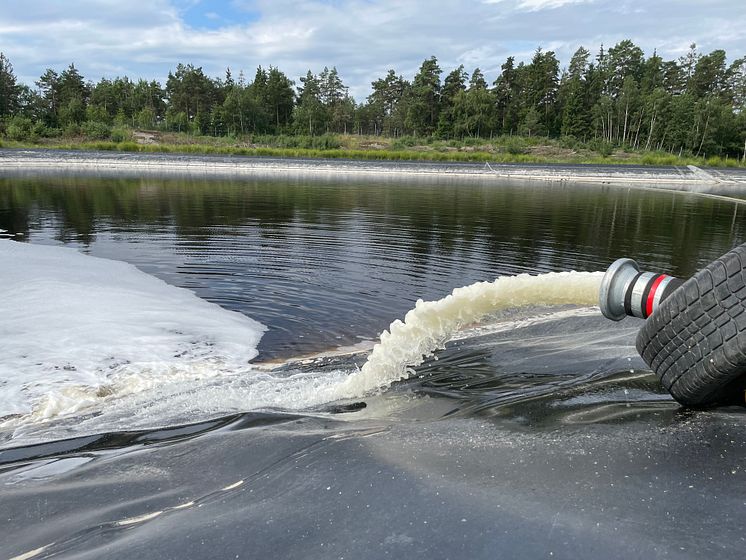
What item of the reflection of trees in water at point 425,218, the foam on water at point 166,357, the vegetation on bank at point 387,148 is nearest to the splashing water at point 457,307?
the foam on water at point 166,357

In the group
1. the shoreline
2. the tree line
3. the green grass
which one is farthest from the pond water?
the tree line

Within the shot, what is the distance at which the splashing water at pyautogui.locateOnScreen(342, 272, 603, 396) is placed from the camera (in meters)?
5.69

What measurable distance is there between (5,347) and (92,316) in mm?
1493

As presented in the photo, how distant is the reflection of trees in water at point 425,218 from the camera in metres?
15.4

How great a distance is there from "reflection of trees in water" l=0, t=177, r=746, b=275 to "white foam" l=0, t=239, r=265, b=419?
573 centimetres

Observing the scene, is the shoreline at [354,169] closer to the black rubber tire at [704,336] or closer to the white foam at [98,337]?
the white foam at [98,337]

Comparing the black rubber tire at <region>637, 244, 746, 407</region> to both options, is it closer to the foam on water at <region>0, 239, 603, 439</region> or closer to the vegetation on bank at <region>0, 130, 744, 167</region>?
the foam on water at <region>0, 239, 603, 439</region>

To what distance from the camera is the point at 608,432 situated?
329 centimetres

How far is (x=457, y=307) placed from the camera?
5.93 meters

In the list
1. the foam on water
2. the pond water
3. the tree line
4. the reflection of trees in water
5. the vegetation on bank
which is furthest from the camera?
the tree line

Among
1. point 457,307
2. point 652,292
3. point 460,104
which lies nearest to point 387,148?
point 460,104

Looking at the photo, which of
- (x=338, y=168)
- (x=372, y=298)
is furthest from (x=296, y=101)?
(x=372, y=298)

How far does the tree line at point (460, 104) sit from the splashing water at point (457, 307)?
99655mm

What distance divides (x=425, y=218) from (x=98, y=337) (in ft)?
52.5
